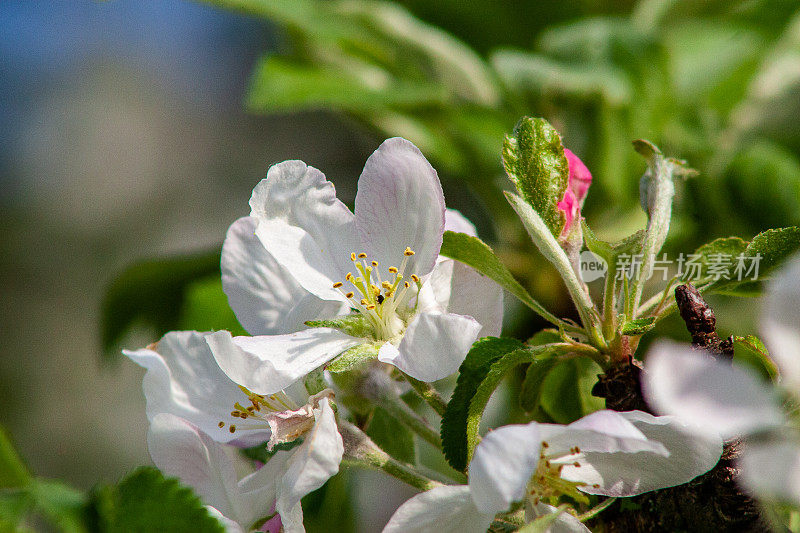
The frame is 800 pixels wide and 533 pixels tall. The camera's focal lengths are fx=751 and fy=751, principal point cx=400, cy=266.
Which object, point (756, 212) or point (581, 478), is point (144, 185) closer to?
point (756, 212)

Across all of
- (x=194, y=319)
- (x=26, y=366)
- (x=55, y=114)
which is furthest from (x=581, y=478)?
(x=55, y=114)

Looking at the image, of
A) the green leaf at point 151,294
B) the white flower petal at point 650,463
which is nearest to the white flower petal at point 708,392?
the white flower petal at point 650,463

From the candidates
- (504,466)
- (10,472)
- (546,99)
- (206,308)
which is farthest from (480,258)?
(546,99)

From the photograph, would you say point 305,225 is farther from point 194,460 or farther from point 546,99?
point 546,99

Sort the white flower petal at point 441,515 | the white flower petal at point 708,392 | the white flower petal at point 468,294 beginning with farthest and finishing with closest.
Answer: the white flower petal at point 468,294 → the white flower petal at point 441,515 → the white flower petal at point 708,392

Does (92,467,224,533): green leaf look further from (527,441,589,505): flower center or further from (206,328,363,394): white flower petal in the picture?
(527,441,589,505): flower center

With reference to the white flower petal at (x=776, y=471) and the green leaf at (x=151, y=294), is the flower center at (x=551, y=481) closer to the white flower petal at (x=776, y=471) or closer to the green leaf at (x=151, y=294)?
the white flower petal at (x=776, y=471)

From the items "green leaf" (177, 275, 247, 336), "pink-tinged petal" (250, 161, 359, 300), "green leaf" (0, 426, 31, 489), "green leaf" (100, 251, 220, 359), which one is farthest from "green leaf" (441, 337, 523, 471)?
"green leaf" (100, 251, 220, 359)
